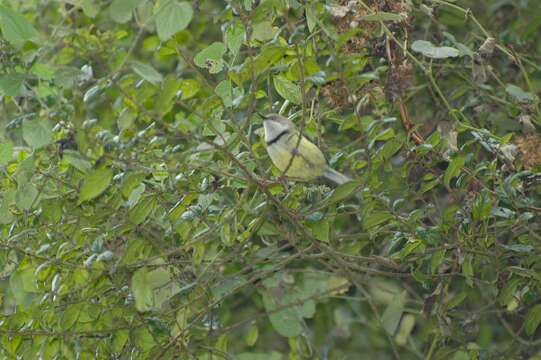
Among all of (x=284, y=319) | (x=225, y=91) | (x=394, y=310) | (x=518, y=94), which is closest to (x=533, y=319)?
(x=394, y=310)

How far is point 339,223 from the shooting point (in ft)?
14.3

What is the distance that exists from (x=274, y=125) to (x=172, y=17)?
97cm

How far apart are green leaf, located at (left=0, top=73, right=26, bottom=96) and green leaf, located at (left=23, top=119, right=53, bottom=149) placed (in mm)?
100

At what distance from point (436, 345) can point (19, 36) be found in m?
2.12

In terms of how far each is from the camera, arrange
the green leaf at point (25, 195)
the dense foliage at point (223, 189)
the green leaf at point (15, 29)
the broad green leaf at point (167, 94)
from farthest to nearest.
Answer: the green leaf at point (25, 195)
the dense foliage at point (223, 189)
the green leaf at point (15, 29)
the broad green leaf at point (167, 94)

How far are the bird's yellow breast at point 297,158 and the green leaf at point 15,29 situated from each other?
3.28 ft

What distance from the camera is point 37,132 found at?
7.92 feet

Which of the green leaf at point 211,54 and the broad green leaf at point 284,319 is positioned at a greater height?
the green leaf at point 211,54

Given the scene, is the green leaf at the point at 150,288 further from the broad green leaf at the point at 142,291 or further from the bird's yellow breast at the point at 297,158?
the bird's yellow breast at the point at 297,158

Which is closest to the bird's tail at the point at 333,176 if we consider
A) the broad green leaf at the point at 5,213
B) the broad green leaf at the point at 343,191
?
the broad green leaf at the point at 343,191

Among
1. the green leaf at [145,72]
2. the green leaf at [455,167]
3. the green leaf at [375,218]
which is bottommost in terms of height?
the green leaf at [375,218]

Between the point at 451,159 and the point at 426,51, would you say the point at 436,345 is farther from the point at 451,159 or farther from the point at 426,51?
the point at 426,51

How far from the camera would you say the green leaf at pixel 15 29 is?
2.44 meters

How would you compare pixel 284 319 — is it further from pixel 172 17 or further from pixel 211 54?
pixel 172 17
